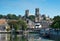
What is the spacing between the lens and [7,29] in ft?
306

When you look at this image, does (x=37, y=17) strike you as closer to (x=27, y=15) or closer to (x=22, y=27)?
(x=27, y=15)

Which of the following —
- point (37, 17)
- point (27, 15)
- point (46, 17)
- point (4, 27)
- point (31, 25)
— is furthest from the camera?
point (46, 17)

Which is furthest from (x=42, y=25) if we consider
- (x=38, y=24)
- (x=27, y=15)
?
(x=27, y=15)

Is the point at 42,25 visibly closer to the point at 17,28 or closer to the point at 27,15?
the point at 27,15

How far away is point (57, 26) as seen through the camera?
78.4 metres

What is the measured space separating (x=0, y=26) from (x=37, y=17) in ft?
207

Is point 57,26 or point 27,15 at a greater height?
point 27,15

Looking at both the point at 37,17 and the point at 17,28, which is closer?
the point at 17,28

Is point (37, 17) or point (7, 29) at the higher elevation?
point (37, 17)

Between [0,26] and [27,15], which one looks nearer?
[0,26]

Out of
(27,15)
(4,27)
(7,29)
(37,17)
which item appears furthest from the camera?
(27,15)

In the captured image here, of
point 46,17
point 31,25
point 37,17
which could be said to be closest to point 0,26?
point 31,25

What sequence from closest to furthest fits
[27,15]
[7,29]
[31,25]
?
[7,29] → [31,25] → [27,15]

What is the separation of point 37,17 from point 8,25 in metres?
61.3
